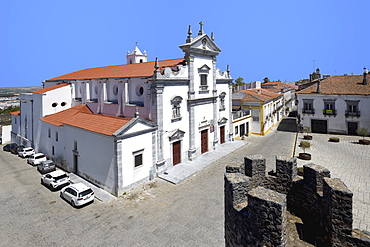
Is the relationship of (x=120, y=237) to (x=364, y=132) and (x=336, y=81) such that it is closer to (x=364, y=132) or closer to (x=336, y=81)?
(x=364, y=132)

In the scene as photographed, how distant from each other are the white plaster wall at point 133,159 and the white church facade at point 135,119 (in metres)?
0.09

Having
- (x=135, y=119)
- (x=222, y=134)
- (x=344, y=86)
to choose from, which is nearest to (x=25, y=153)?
(x=135, y=119)

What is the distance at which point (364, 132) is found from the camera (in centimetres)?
3219

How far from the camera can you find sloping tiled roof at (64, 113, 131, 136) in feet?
67.3

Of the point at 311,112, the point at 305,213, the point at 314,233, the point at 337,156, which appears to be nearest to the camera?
the point at 314,233

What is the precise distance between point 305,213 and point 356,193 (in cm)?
1264

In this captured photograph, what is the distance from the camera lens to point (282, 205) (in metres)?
6.31

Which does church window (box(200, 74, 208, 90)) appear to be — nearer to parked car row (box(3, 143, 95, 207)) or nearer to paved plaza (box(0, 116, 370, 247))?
paved plaza (box(0, 116, 370, 247))

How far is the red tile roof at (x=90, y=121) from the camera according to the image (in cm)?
2074

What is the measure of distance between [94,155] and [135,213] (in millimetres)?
7598

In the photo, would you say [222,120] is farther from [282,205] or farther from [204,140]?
[282,205]

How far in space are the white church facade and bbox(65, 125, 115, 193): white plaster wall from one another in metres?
0.09

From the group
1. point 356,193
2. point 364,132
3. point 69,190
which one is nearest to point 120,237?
point 69,190

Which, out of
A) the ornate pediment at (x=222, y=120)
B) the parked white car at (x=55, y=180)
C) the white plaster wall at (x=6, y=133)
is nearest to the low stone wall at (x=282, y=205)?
the parked white car at (x=55, y=180)
